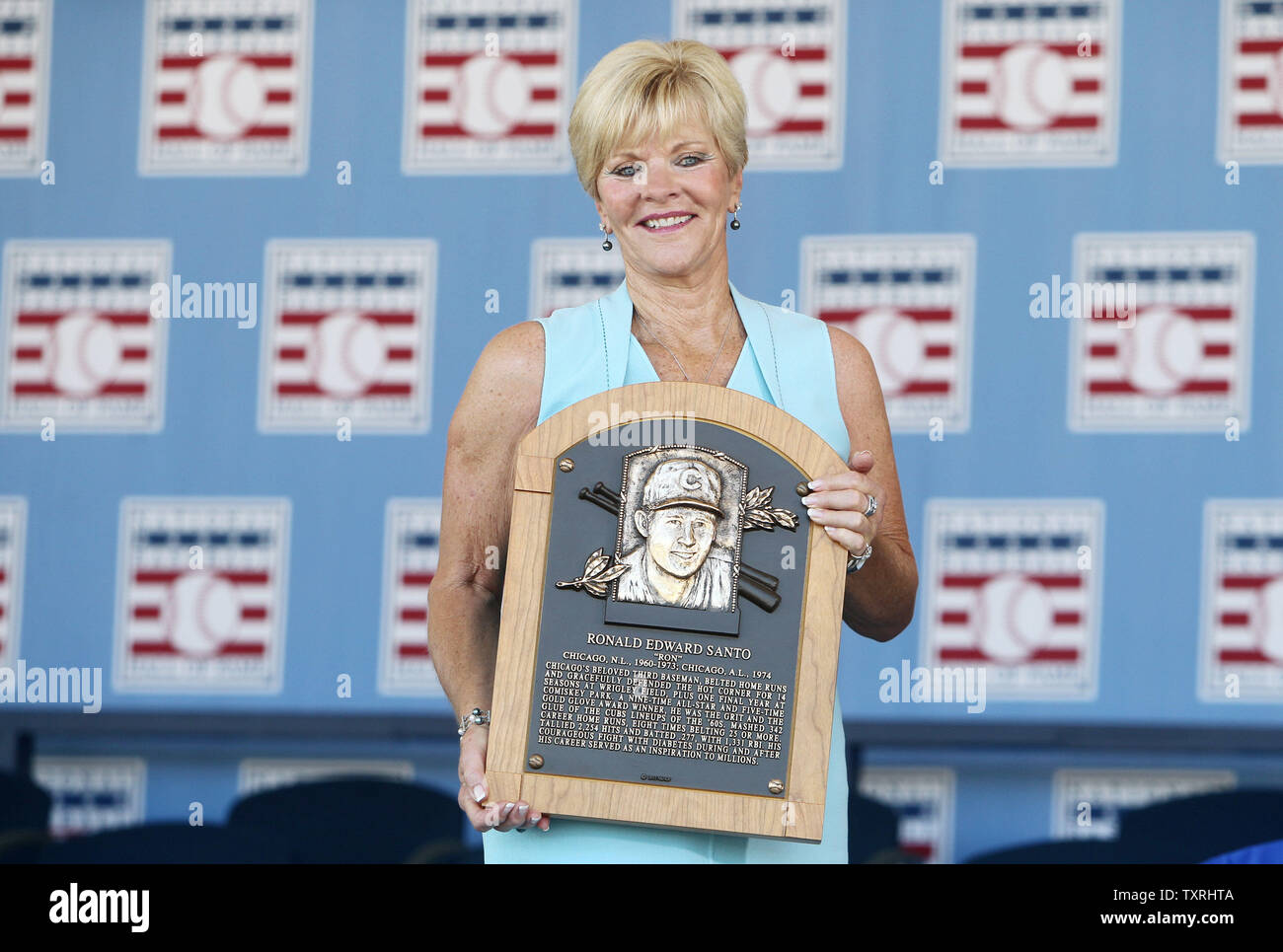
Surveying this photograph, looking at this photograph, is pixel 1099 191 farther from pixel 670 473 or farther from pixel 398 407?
pixel 670 473

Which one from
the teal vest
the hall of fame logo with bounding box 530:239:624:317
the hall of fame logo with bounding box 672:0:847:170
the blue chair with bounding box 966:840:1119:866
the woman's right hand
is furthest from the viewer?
the hall of fame logo with bounding box 530:239:624:317

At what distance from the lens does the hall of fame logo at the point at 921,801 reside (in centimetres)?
470

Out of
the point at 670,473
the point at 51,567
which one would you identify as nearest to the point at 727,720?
the point at 670,473

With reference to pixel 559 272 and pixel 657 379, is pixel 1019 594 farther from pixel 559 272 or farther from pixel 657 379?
pixel 657 379

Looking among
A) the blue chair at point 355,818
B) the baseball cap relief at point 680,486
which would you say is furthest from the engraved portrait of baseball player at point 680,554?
the blue chair at point 355,818

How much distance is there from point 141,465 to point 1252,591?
123 inches

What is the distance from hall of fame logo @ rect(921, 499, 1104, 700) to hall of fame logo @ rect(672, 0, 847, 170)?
3.50ft

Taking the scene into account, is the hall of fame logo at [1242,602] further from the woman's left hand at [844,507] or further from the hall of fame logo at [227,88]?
the hall of fame logo at [227,88]

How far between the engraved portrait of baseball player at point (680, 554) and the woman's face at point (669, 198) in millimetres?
315

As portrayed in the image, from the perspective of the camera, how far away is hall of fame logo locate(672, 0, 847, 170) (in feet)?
15.4

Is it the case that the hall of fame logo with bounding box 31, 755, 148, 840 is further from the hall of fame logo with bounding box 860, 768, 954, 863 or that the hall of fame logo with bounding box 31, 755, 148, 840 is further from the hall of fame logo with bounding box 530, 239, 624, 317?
the hall of fame logo with bounding box 860, 768, 954, 863

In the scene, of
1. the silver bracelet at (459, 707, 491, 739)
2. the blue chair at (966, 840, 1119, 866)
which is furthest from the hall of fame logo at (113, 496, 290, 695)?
the silver bracelet at (459, 707, 491, 739)

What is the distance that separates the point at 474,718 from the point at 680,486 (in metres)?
0.42
